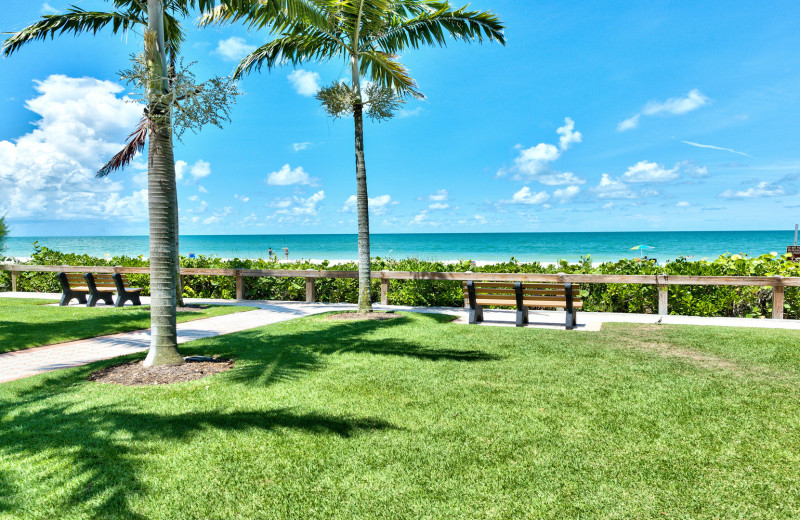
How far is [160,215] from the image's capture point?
5.90m

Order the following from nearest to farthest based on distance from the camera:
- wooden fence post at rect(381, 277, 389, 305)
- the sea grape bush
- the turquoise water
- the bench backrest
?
the bench backrest < the sea grape bush < wooden fence post at rect(381, 277, 389, 305) < the turquoise water

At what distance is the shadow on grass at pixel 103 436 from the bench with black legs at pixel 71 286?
8760mm

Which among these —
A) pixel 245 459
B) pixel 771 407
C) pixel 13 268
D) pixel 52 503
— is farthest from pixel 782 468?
→ pixel 13 268

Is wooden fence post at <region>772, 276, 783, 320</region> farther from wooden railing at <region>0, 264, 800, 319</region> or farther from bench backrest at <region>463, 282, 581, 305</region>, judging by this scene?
bench backrest at <region>463, 282, 581, 305</region>

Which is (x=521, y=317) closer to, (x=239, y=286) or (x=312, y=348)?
(x=312, y=348)

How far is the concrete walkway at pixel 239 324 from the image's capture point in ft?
21.6

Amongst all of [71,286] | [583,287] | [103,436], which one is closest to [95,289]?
[71,286]

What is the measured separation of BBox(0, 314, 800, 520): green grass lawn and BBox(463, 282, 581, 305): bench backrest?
8.50 feet

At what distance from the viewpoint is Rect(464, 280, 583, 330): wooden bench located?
8758 millimetres

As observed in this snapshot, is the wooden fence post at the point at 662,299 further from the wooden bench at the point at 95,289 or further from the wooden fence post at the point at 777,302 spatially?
the wooden bench at the point at 95,289

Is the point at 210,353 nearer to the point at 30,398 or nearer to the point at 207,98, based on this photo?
the point at 30,398

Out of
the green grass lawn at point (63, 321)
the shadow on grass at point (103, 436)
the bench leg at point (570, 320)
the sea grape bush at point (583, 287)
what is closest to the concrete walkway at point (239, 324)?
the bench leg at point (570, 320)

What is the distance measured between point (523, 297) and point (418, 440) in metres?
5.69

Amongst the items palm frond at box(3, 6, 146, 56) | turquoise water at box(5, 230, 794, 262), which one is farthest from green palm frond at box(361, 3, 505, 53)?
turquoise water at box(5, 230, 794, 262)
